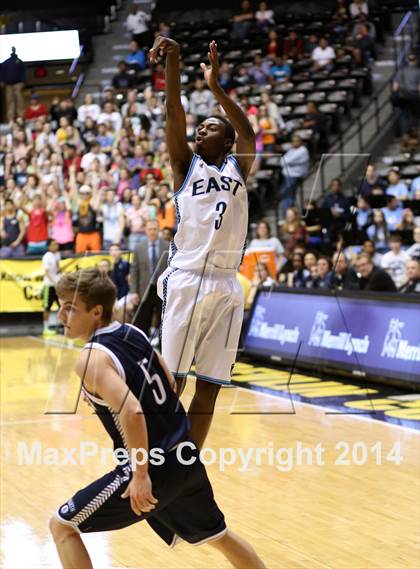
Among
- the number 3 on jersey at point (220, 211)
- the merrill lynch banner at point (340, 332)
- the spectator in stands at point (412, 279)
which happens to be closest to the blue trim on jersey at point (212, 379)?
the number 3 on jersey at point (220, 211)

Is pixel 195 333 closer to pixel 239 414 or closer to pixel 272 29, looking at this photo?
pixel 239 414

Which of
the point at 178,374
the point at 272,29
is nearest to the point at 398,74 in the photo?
the point at 272,29

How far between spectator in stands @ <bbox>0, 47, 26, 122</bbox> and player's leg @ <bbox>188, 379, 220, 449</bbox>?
63.0 feet

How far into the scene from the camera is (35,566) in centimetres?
499

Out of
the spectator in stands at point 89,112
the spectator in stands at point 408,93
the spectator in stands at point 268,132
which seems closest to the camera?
the spectator in stands at point 408,93

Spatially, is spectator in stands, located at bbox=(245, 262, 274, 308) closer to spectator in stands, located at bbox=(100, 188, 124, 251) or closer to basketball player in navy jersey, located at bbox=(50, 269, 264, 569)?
spectator in stands, located at bbox=(100, 188, 124, 251)

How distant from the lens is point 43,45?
24906 millimetres

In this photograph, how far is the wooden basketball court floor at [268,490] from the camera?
519 cm

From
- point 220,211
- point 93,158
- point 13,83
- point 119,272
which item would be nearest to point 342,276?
point 119,272

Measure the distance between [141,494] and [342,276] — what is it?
27.6 feet

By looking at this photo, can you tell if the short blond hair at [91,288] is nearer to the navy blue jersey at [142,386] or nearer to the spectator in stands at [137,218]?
the navy blue jersey at [142,386]

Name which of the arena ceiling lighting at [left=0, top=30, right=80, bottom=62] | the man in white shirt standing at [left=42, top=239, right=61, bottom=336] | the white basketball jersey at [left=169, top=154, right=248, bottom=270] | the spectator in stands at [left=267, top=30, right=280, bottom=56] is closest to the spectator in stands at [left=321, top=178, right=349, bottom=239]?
the man in white shirt standing at [left=42, top=239, right=61, bottom=336]

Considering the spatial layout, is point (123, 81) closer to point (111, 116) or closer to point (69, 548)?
point (111, 116)

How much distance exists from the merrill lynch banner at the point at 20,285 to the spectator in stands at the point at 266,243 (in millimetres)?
4413
